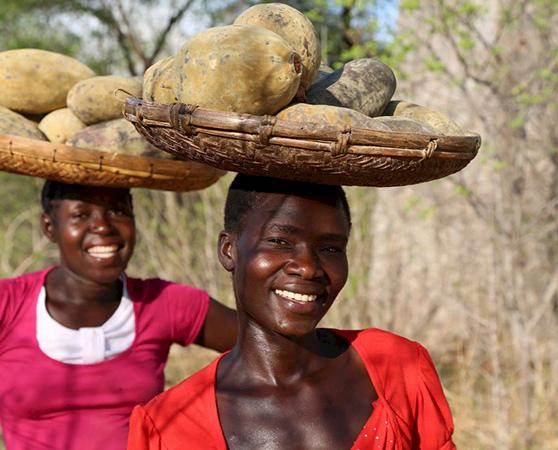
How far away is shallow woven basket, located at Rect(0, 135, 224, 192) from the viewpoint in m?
2.58

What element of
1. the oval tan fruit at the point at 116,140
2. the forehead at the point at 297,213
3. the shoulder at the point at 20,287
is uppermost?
the oval tan fruit at the point at 116,140

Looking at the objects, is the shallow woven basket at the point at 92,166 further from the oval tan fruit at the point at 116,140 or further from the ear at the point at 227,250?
the ear at the point at 227,250

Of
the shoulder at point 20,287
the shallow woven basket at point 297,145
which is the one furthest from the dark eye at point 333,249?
the shoulder at point 20,287

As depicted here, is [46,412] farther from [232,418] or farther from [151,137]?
[151,137]

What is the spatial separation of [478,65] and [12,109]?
2817 millimetres

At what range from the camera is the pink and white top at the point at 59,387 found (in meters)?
2.87

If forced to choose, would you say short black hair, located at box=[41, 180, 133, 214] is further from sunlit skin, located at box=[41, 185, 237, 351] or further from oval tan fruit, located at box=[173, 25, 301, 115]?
oval tan fruit, located at box=[173, 25, 301, 115]

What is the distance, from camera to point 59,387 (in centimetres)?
289

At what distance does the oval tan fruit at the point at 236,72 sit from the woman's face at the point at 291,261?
0.98 feet

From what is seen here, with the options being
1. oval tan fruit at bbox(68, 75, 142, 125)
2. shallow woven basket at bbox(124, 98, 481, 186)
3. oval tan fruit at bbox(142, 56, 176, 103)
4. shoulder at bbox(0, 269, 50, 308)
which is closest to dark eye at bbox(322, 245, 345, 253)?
shallow woven basket at bbox(124, 98, 481, 186)

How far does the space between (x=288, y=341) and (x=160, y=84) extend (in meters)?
0.68

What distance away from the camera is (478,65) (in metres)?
4.91

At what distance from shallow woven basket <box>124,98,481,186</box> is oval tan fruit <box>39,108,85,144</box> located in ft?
3.18

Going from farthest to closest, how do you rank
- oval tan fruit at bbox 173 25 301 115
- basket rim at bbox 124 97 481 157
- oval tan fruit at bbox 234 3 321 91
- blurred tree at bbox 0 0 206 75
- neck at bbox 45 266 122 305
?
1. blurred tree at bbox 0 0 206 75
2. neck at bbox 45 266 122 305
3. oval tan fruit at bbox 234 3 321 91
4. oval tan fruit at bbox 173 25 301 115
5. basket rim at bbox 124 97 481 157
